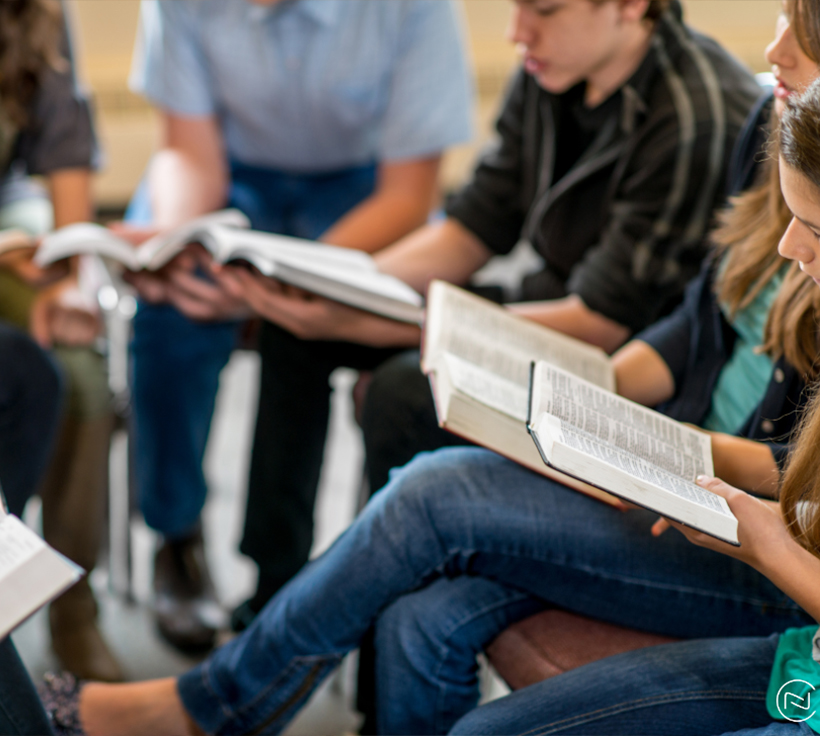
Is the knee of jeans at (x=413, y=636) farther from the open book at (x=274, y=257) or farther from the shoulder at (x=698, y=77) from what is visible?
the shoulder at (x=698, y=77)

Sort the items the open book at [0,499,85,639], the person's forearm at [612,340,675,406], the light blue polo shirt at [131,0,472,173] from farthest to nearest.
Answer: the light blue polo shirt at [131,0,472,173]
the person's forearm at [612,340,675,406]
the open book at [0,499,85,639]

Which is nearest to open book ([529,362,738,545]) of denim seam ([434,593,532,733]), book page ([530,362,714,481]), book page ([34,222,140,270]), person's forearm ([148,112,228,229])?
book page ([530,362,714,481])

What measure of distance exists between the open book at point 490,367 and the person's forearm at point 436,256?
33cm

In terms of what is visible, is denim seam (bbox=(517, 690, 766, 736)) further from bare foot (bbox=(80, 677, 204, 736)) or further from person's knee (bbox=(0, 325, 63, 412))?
person's knee (bbox=(0, 325, 63, 412))

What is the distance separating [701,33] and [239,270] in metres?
0.70

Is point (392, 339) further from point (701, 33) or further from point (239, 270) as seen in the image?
point (701, 33)

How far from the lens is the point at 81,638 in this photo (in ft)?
4.34

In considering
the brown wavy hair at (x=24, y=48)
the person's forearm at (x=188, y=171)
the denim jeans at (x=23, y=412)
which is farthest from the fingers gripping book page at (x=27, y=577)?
the brown wavy hair at (x=24, y=48)

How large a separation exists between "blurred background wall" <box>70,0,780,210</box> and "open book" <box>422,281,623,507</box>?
2.09 m

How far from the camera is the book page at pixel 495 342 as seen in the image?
94 centimetres

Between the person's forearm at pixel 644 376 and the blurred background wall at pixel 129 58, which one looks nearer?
the person's forearm at pixel 644 376

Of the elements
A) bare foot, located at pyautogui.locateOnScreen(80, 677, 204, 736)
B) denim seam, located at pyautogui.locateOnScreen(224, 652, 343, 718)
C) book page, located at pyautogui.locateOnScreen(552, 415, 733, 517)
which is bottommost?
bare foot, located at pyautogui.locateOnScreen(80, 677, 204, 736)

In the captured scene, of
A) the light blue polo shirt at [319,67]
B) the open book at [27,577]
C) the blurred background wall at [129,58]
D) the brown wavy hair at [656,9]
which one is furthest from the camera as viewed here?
the blurred background wall at [129,58]

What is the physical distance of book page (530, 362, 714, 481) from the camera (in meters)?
0.74
